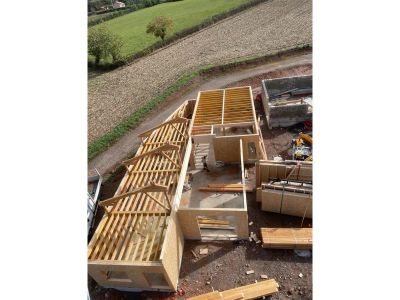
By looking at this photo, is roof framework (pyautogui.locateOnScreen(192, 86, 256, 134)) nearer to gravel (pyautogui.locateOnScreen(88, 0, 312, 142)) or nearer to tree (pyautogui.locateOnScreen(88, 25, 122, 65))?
gravel (pyautogui.locateOnScreen(88, 0, 312, 142))

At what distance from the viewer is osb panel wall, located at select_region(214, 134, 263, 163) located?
18766 mm

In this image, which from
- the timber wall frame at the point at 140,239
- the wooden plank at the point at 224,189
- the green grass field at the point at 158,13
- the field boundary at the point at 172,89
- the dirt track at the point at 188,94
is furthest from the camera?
the green grass field at the point at 158,13

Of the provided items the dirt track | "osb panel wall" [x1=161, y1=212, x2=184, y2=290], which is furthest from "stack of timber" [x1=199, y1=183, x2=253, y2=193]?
the dirt track

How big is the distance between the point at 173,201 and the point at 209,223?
3312 mm

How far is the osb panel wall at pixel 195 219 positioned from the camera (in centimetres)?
1346

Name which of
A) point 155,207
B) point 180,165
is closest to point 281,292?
point 155,207

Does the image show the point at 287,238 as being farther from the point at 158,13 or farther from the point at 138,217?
the point at 158,13

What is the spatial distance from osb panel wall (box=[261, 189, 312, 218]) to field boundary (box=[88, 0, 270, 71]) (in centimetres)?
3340

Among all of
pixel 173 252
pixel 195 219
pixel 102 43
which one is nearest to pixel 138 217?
pixel 173 252

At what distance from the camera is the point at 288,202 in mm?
15508

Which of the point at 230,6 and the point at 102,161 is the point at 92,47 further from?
the point at 230,6

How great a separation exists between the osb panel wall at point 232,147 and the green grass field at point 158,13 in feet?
102

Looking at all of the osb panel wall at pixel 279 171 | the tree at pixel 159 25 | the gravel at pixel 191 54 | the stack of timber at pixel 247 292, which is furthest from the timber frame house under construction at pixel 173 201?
the tree at pixel 159 25

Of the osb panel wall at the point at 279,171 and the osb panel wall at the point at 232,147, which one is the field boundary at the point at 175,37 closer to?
the osb panel wall at the point at 232,147
